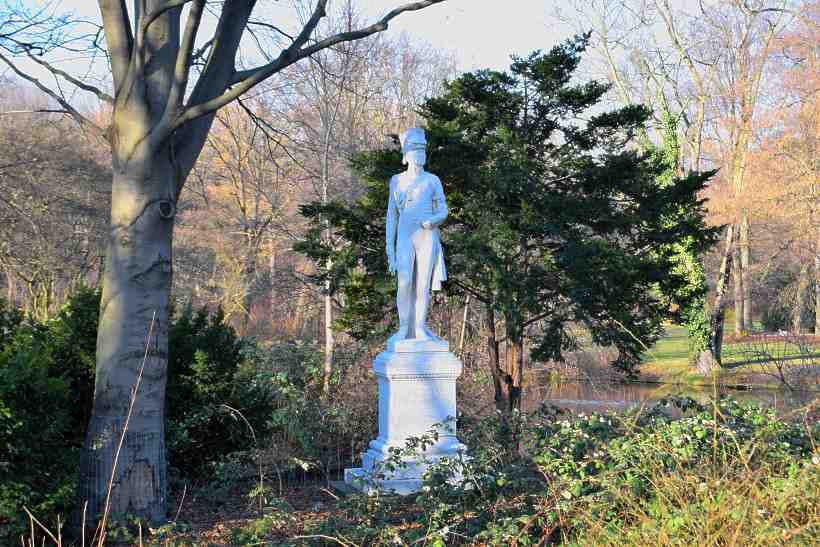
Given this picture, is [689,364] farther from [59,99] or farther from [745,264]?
[59,99]

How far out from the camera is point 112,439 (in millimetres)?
5605

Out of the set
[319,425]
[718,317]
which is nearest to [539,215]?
[319,425]

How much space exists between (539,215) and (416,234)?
4323 millimetres

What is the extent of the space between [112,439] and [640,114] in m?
9.56

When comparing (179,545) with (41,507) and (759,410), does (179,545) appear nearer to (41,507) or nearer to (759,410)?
(41,507)

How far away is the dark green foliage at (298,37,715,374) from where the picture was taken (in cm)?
1123

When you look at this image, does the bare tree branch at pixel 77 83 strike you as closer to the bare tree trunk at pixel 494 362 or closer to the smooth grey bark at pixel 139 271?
the smooth grey bark at pixel 139 271

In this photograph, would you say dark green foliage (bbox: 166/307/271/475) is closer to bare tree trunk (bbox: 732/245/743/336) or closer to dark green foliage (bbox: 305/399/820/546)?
dark green foliage (bbox: 305/399/820/546)

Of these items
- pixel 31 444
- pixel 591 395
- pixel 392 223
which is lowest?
pixel 591 395

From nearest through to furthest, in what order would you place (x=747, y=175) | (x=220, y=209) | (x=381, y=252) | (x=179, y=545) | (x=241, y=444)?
(x=179, y=545) < (x=241, y=444) < (x=381, y=252) < (x=747, y=175) < (x=220, y=209)

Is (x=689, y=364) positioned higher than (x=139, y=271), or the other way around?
(x=139, y=271)

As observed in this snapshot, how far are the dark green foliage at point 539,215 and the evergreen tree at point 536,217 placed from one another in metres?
0.02

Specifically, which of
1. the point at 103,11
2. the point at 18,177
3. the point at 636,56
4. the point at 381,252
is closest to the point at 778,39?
the point at 636,56

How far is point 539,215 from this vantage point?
11578 millimetres
